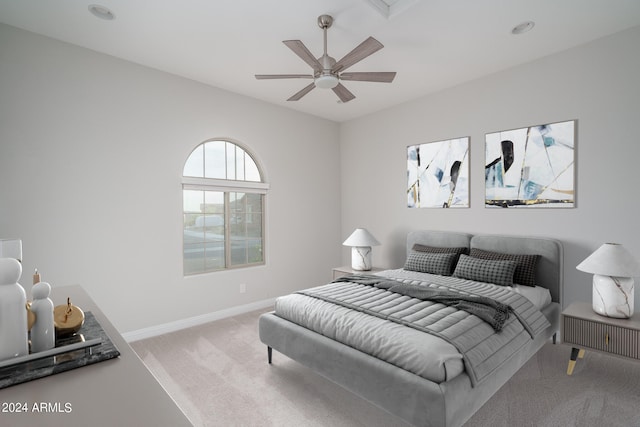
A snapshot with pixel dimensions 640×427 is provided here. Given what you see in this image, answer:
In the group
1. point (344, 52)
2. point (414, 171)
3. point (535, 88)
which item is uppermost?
point (344, 52)

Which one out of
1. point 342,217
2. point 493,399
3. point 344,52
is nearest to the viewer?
point 493,399

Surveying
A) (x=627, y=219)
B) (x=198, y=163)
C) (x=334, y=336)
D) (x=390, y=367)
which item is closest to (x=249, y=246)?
(x=198, y=163)

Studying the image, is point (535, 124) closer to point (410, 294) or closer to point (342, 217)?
point (410, 294)

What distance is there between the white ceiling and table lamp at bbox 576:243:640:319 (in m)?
1.87

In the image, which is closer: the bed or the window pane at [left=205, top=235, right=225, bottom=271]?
the bed

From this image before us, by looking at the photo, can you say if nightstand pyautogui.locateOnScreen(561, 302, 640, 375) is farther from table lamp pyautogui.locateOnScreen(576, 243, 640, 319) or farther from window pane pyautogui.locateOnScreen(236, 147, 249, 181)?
window pane pyautogui.locateOnScreen(236, 147, 249, 181)

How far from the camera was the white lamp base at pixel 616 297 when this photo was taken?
2439 millimetres

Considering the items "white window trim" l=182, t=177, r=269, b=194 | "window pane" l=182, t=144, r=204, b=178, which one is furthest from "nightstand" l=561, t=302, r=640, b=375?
"window pane" l=182, t=144, r=204, b=178

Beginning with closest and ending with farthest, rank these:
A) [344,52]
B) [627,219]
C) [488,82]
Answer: [627,219] → [344,52] → [488,82]

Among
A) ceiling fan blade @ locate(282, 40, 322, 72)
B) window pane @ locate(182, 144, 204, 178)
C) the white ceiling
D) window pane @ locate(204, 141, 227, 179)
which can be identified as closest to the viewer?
ceiling fan blade @ locate(282, 40, 322, 72)

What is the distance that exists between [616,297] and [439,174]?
2.14 meters

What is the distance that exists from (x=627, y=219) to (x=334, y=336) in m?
2.79

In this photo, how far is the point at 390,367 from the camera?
1919mm

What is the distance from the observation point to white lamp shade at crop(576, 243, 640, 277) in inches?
94.2
